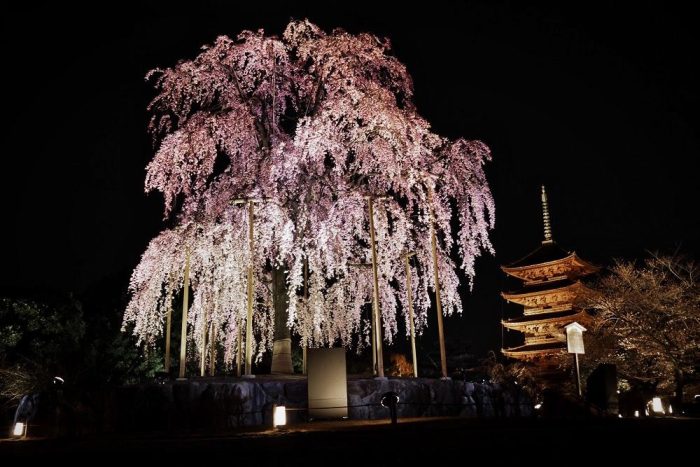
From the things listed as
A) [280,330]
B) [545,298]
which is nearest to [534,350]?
[545,298]

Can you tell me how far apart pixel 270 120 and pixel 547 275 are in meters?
26.3

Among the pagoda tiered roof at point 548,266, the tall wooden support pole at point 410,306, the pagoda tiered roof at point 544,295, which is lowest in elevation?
the tall wooden support pole at point 410,306

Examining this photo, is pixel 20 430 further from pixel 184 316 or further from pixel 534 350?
pixel 534 350

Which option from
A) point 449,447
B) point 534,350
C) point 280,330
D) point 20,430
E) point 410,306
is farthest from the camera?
point 534,350

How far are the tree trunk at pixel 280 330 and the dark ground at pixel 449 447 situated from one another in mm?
6941

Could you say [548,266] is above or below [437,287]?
above

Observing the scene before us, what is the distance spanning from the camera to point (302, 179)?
16.6 m

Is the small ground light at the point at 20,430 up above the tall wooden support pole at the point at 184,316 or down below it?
below

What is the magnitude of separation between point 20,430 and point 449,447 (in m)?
10.7

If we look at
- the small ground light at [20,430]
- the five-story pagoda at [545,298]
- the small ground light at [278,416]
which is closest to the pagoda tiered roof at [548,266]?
the five-story pagoda at [545,298]

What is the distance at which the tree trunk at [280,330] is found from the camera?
16578 mm

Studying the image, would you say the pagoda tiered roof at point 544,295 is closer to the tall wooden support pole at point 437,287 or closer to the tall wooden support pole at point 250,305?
the tall wooden support pole at point 437,287

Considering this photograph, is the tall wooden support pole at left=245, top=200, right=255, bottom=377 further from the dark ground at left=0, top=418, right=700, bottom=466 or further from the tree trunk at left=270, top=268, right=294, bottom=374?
the dark ground at left=0, top=418, right=700, bottom=466

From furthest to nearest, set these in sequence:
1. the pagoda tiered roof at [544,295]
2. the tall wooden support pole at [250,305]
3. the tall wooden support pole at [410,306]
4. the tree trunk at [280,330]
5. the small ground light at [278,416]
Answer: the pagoda tiered roof at [544,295] < the tree trunk at [280,330] < the tall wooden support pole at [410,306] < the tall wooden support pole at [250,305] < the small ground light at [278,416]
